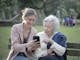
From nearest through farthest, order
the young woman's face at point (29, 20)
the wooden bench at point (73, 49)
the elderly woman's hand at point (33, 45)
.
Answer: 1. the elderly woman's hand at point (33, 45)
2. the young woman's face at point (29, 20)
3. the wooden bench at point (73, 49)

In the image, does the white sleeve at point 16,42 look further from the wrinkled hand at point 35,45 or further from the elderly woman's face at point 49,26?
the elderly woman's face at point 49,26

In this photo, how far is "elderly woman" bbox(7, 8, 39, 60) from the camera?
5.51 m

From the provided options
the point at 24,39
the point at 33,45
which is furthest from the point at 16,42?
the point at 33,45

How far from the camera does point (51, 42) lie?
556 cm

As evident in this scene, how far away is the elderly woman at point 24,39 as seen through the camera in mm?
5512

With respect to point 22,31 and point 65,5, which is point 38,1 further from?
point 22,31

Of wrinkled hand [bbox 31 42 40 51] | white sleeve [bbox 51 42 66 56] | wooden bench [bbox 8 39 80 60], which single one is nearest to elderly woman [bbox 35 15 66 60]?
white sleeve [bbox 51 42 66 56]

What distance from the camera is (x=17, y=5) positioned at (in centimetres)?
4312

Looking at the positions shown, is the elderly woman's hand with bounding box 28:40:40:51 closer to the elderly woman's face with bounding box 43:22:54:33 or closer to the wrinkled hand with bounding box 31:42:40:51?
the wrinkled hand with bounding box 31:42:40:51

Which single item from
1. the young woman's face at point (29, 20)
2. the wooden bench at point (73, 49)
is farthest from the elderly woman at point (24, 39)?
the wooden bench at point (73, 49)

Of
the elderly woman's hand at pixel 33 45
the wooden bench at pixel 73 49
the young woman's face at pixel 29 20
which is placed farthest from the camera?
the wooden bench at pixel 73 49

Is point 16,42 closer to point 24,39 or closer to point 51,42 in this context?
point 24,39

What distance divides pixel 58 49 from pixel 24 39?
55 cm

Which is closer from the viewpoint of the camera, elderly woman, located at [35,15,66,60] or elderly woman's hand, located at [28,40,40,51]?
elderly woman's hand, located at [28,40,40,51]
